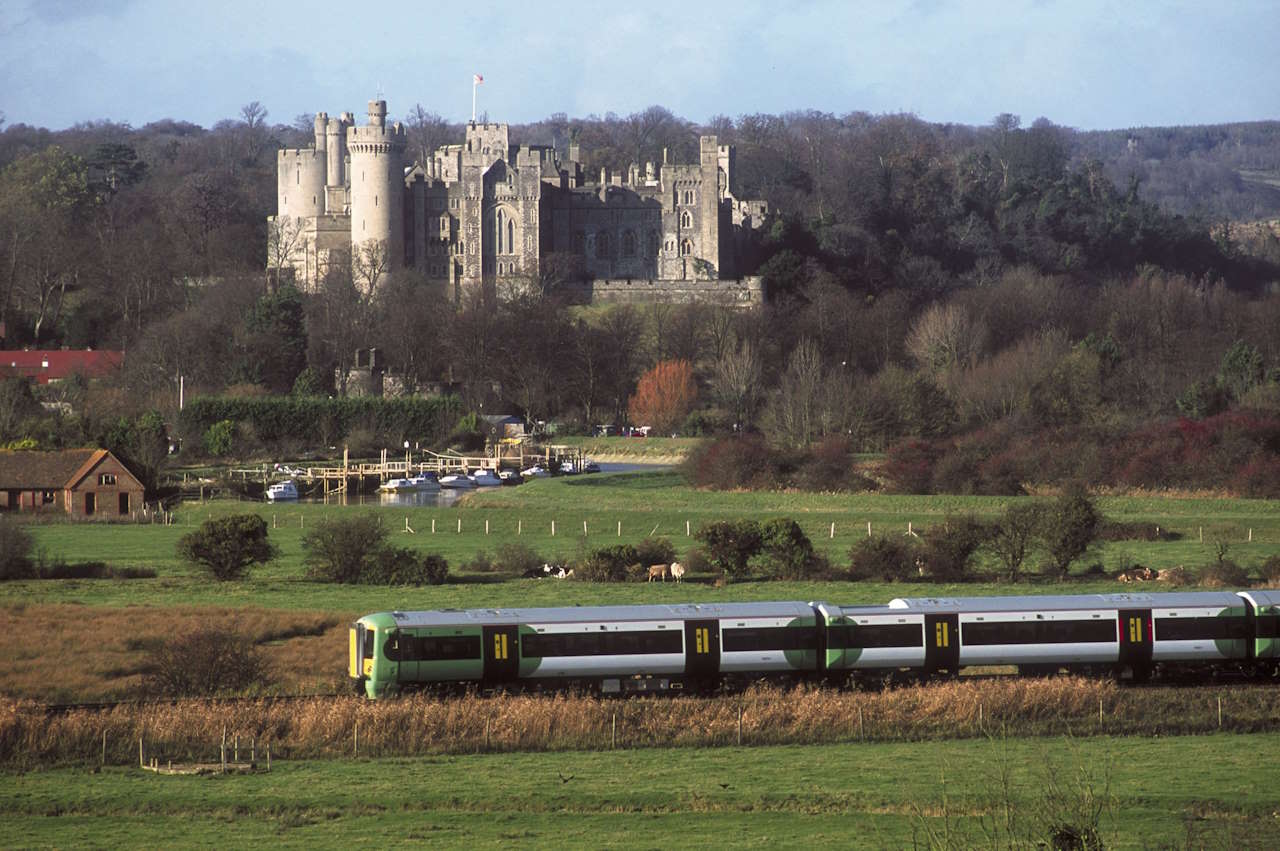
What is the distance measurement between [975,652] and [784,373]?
56541 mm

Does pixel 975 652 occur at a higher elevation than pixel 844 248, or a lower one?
lower

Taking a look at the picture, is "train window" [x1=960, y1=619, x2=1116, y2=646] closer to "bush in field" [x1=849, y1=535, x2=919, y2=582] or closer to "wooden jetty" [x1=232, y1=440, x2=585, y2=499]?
"bush in field" [x1=849, y1=535, x2=919, y2=582]

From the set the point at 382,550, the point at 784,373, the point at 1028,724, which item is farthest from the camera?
the point at 784,373

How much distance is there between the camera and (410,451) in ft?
258

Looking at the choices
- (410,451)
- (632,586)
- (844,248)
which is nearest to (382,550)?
(632,586)

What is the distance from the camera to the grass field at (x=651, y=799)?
1973cm

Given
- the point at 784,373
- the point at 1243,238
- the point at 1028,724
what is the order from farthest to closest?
the point at 1243,238 < the point at 784,373 < the point at 1028,724

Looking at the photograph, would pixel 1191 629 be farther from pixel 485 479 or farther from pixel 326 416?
pixel 326 416

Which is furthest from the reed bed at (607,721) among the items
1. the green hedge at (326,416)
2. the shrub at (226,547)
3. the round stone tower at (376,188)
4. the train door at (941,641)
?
the round stone tower at (376,188)

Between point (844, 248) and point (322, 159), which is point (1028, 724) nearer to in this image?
point (844, 248)

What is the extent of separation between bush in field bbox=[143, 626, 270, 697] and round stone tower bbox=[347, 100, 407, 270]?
255 ft

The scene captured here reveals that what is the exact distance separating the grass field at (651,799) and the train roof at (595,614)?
3.70 meters

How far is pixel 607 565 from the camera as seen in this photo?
132 feet

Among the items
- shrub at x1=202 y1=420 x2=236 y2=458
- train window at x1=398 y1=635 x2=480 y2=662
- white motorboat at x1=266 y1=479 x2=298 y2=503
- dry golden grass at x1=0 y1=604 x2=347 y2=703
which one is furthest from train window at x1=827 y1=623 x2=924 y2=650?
shrub at x1=202 y1=420 x2=236 y2=458
